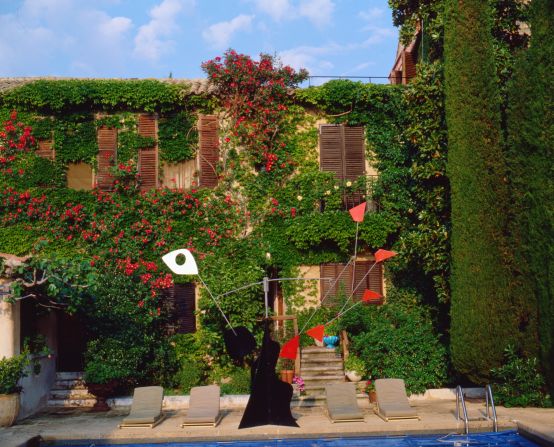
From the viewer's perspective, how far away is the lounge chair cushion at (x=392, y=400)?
1127 centimetres

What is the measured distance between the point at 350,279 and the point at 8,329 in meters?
8.36

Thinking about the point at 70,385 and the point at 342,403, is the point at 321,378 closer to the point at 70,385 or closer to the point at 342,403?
the point at 342,403

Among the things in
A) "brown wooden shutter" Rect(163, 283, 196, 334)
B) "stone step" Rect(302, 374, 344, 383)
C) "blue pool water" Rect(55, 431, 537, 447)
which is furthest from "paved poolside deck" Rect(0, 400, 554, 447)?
"brown wooden shutter" Rect(163, 283, 196, 334)

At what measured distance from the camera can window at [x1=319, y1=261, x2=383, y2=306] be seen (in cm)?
1620

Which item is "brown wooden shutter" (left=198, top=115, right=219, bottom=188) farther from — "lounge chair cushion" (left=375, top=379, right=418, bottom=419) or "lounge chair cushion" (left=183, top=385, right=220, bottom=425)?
"lounge chair cushion" (left=375, top=379, right=418, bottom=419)

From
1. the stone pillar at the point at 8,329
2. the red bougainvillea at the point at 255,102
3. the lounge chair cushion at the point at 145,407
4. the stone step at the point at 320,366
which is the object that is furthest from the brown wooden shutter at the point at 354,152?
the stone pillar at the point at 8,329

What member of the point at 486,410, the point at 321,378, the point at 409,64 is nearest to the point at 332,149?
the point at 409,64

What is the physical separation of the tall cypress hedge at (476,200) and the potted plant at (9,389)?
8.54 meters

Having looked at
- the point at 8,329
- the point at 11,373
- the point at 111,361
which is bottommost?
the point at 111,361

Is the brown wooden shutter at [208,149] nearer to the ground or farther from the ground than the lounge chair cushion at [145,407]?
farther from the ground

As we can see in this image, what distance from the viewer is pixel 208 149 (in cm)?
1656

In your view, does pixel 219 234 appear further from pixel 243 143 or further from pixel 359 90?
pixel 359 90

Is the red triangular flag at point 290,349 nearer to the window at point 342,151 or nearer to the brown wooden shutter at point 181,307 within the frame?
the brown wooden shutter at point 181,307

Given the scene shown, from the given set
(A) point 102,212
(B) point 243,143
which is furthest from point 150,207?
(B) point 243,143
